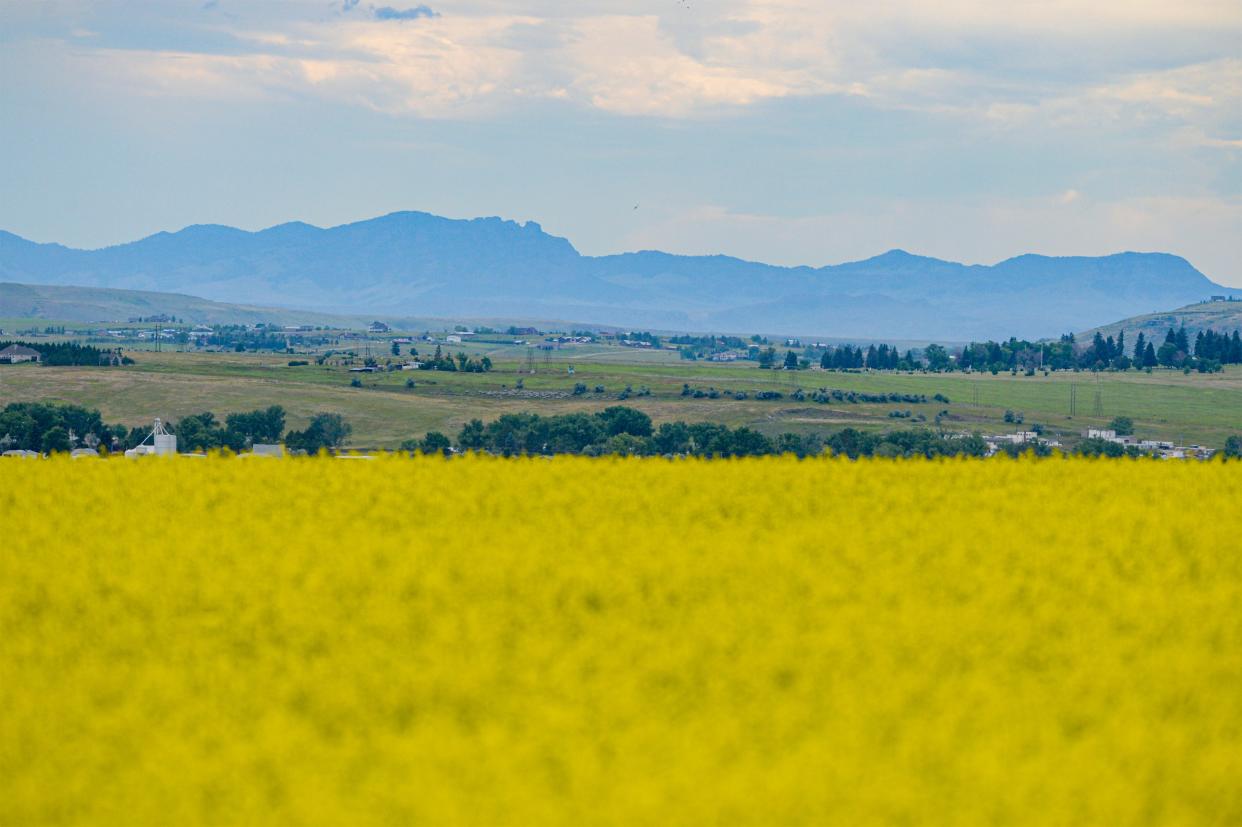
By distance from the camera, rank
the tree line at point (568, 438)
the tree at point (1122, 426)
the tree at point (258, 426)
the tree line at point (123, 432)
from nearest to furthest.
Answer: the tree line at point (123, 432) → the tree line at point (568, 438) → the tree at point (258, 426) → the tree at point (1122, 426)

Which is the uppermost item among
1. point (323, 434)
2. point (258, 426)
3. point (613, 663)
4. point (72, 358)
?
point (613, 663)

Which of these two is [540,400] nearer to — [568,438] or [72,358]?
[568,438]

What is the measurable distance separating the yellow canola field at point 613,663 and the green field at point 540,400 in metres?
98.9

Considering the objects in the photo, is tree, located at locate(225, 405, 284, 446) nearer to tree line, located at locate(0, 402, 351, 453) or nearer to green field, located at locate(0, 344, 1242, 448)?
tree line, located at locate(0, 402, 351, 453)

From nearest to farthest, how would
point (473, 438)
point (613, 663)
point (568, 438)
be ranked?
point (613, 663) → point (568, 438) → point (473, 438)

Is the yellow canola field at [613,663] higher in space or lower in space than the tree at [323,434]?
higher

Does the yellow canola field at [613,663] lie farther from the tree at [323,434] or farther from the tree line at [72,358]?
the tree line at [72,358]

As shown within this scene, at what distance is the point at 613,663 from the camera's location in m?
10.4

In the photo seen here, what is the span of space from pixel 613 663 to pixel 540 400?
139862mm

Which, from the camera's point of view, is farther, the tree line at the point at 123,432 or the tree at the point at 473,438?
the tree at the point at 473,438

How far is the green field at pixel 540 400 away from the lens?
129625mm

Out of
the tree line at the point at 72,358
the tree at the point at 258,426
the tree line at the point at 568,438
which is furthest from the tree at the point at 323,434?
the tree line at the point at 72,358

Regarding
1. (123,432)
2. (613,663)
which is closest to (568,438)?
(123,432)

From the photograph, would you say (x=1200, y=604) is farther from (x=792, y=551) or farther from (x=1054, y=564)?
(x=792, y=551)
